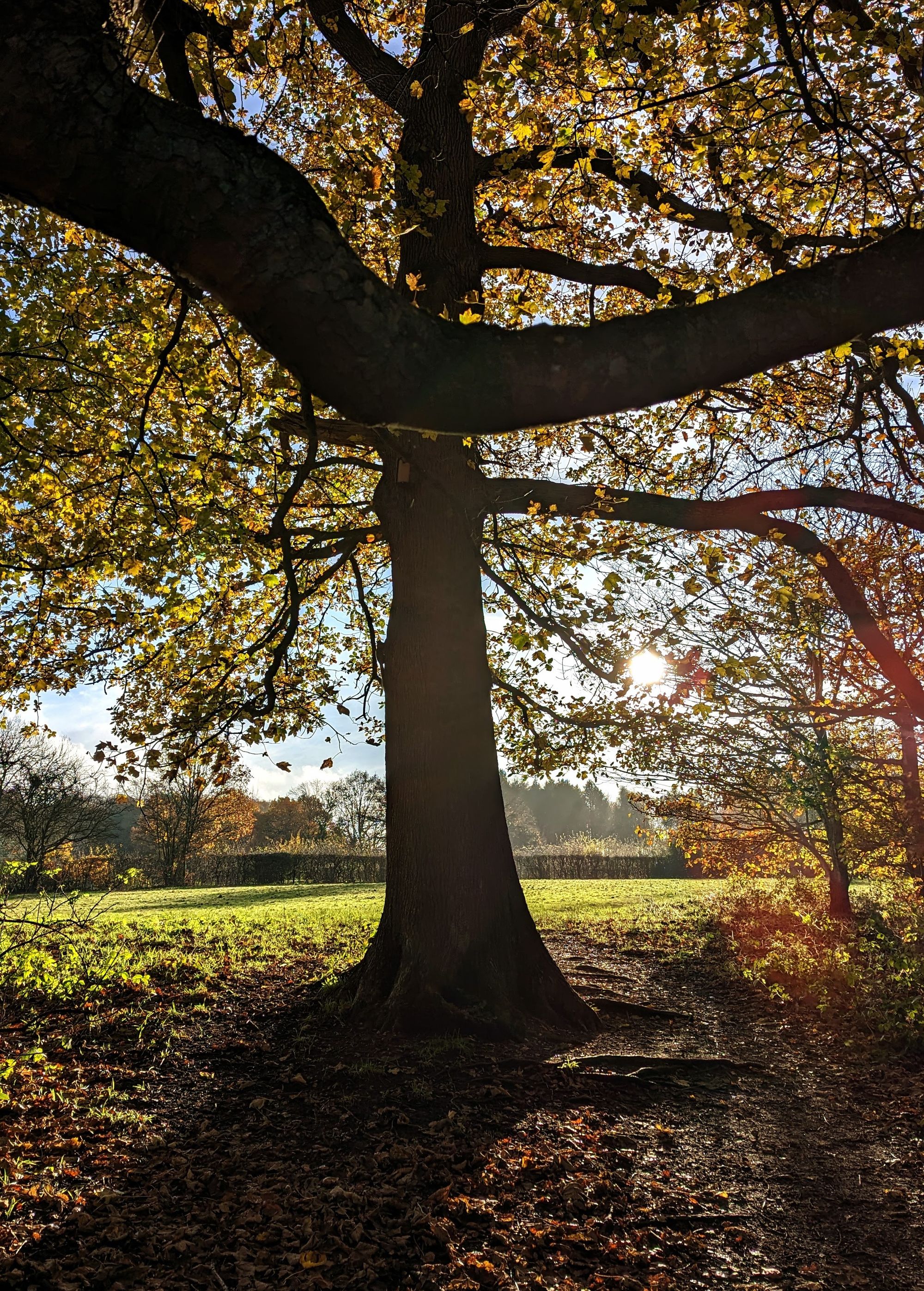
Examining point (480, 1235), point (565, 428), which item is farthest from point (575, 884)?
point (480, 1235)

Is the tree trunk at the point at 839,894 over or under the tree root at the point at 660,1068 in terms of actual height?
over

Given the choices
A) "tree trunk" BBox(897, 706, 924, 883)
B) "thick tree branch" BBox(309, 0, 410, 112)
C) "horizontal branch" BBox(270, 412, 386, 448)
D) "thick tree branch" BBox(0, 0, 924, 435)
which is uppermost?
"thick tree branch" BBox(309, 0, 410, 112)

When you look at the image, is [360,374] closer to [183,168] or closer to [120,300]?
[183,168]

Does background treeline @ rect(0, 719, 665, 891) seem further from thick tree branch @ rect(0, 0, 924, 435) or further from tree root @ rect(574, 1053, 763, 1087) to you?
thick tree branch @ rect(0, 0, 924, 435)

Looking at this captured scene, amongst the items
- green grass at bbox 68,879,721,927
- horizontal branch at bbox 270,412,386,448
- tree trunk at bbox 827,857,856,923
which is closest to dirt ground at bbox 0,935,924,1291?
horizontal branch at bbox 270,412,386,448

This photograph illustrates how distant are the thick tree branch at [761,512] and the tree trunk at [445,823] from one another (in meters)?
0.82

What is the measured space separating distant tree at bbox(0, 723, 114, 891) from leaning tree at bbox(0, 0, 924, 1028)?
2337 cm

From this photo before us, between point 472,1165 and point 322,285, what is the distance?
441 cm

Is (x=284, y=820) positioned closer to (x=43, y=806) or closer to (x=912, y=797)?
(x=43, y=806)

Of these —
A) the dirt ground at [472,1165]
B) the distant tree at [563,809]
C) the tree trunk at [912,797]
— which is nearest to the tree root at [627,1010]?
the dirt ground at [472,1165]

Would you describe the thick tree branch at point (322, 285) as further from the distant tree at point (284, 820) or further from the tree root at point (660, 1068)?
the distant tree at point (284, 820)

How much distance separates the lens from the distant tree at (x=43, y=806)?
30.1 meters

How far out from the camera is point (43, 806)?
31.0 m

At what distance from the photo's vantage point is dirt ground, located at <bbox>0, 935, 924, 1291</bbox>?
317 cm
